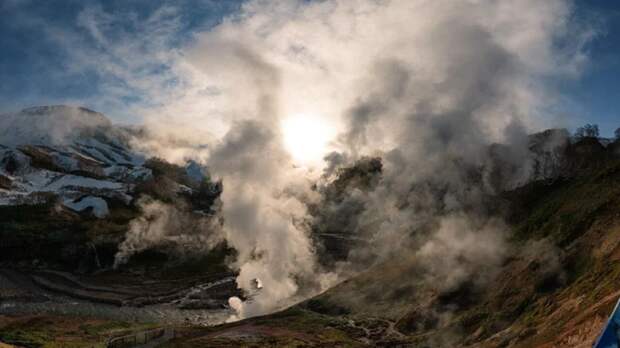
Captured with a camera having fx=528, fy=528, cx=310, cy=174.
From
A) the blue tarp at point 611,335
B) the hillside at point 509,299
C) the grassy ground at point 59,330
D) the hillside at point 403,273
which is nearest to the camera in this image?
the blue tarp at point 611,335

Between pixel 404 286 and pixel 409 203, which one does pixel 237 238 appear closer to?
pixel 409 203

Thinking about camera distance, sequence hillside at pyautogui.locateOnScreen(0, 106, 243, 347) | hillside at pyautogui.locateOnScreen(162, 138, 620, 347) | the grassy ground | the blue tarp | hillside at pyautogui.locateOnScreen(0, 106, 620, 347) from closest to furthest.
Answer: the blue tarp → hillside at pyautogui.locateOnScreen(162, 138, 620, 347) → hillside at pyautogui.locateOnScreen(0, 106, 620, 347) → the grassy ground → hillside at pyautogui.locateOnScreen(0, 106, 243, 347)

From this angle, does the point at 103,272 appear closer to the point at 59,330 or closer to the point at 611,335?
the point at 59,330

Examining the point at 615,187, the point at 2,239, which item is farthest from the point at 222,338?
the point at 2,239

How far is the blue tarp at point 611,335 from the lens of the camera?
42.3 feet

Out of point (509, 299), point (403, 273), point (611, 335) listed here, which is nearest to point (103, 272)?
point (403, 273)

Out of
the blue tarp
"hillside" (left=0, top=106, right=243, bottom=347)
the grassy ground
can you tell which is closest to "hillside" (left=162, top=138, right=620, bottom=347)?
the grassy ground

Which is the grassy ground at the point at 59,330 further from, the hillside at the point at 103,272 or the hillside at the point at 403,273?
the hillside at the point at 403,273

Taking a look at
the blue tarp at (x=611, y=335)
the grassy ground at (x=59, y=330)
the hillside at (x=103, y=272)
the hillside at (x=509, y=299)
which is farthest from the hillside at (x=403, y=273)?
the blue tarp at (x=611, y=335)

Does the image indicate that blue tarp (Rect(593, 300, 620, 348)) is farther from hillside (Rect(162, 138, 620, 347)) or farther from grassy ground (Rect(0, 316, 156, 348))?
grassy ground (Rect(0, 316, 156, 348))

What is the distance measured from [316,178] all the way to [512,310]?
455ft

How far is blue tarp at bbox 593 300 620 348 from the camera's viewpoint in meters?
12.9

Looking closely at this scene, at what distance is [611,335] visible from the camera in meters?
13.0

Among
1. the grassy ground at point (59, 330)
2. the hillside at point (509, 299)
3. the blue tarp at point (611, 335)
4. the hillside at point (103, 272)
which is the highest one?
the hillside at point (103, 272)
